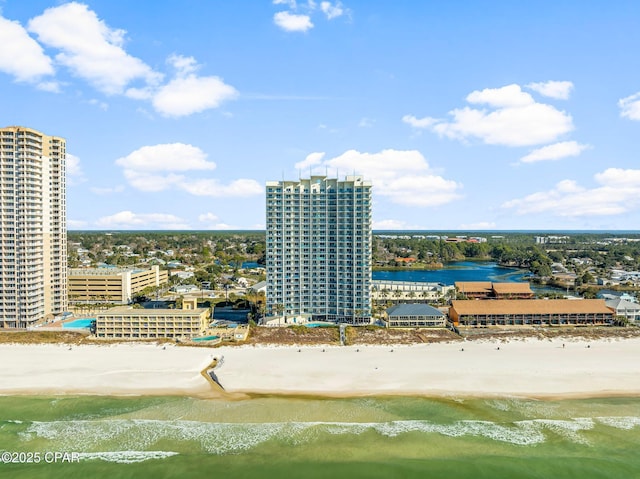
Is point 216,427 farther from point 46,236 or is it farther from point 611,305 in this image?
point 611,305

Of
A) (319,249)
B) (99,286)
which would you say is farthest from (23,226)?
(319,249)

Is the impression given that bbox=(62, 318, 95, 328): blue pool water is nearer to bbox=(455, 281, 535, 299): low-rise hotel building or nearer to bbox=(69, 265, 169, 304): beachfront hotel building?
bbox=(69, 265, 169, 304): beachfront hotel building

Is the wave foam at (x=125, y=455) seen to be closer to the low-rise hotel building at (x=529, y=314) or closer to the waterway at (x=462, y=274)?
the low-rise hotel building at (x=529, y=314)

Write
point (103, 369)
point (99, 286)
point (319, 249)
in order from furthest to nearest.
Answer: point (99, 286), point (319, 249), point (103, 369)

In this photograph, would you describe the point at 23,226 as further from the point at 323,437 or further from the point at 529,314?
the point at 529,314

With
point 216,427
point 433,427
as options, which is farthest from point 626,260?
point 216,427
